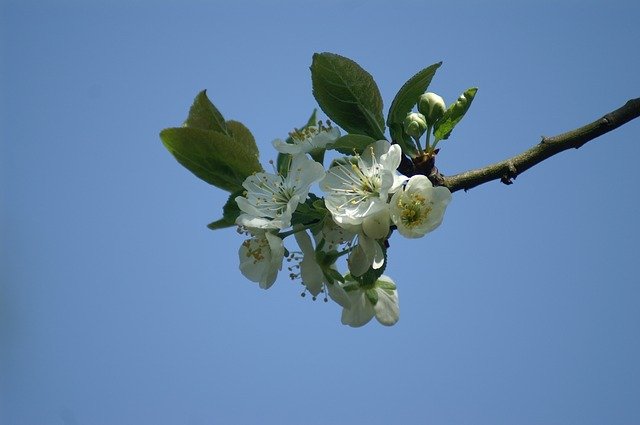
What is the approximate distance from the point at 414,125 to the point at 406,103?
10cm

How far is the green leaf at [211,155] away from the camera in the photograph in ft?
5.52

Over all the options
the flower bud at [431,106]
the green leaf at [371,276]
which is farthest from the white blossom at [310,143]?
the green leaf at [371,276]

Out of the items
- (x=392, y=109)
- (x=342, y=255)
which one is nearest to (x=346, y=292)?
(x=342, y=255)

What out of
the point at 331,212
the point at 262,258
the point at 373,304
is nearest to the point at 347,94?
the point at 331,212

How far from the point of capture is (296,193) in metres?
1.68

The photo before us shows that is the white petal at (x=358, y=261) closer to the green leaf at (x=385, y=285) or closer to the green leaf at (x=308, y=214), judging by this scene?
the green leaf at (x=308, y=214)

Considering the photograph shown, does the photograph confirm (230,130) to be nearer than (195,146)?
No

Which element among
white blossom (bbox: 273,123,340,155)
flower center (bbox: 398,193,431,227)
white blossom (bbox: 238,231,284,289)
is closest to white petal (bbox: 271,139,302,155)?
white blossom (bbox: 273,123,340,155)

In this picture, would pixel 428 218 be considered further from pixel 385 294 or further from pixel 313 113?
pixel 313 113

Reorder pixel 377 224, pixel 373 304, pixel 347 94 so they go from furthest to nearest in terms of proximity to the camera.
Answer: pixel 373 304, pixel 347 94, pixel 377 224

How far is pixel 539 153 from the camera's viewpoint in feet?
5.30

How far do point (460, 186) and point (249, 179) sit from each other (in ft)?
1.91

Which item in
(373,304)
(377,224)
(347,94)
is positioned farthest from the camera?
(373,304)

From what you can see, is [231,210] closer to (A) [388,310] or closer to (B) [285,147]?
(B) [285,147]
